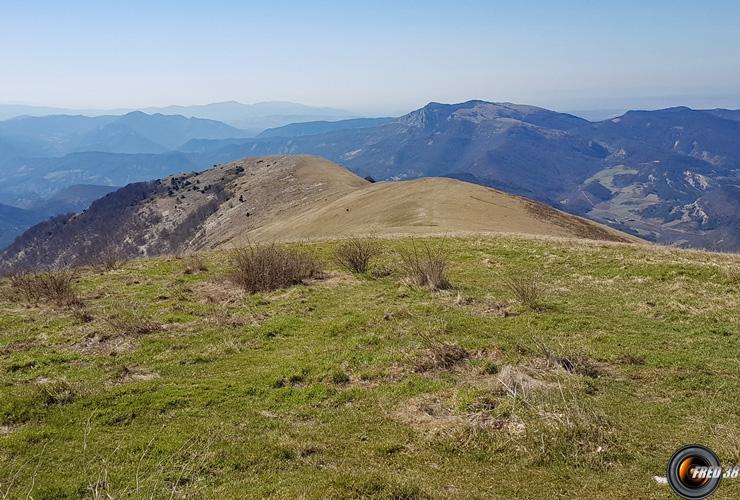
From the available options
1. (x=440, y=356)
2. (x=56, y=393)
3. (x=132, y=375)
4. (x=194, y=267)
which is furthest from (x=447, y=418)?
(x=194, y=267)

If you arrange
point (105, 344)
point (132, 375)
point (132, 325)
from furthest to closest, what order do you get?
point (132, 325), point (105, 344), point (132, 375)

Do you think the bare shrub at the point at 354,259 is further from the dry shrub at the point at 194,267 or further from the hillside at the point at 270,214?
the hillside at the point at 270,214

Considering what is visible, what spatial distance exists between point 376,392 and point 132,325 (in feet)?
27.0

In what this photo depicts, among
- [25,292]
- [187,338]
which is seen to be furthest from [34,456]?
[25,292]

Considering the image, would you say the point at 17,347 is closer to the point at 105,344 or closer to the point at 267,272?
the point at 105,344

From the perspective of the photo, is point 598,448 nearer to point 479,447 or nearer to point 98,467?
point 479,447

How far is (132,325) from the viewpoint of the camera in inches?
538

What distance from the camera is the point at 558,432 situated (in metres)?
7.12

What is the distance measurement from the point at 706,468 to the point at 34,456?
876cm

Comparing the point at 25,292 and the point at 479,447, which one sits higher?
the point at 479,447

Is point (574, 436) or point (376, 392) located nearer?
point (574, 436)

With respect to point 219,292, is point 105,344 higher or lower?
higher

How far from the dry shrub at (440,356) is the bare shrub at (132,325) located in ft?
27.2

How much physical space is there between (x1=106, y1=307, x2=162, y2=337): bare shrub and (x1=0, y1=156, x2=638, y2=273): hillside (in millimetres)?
15821
